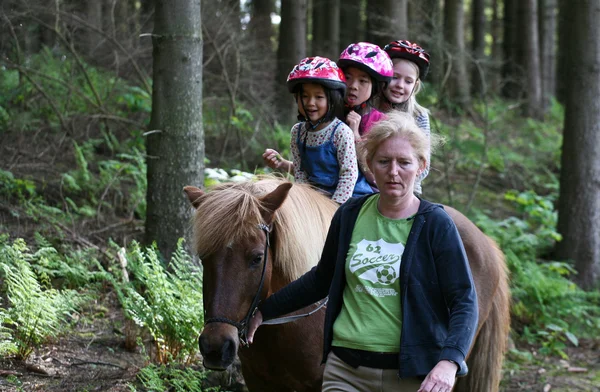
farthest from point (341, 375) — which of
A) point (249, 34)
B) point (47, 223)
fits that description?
point (249, 34)

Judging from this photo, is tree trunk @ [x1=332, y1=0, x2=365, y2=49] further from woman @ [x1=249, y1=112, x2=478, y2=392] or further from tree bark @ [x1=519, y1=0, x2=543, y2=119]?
woman @ [x1=249, y1=112, x2=478, y2=392]

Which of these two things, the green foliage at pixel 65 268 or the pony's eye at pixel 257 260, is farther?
the green foliage at pixel 65 268

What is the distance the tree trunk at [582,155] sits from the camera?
9680 millimetres

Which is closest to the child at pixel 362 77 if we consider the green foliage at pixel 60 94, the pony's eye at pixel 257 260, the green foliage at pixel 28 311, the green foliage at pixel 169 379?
the pony's eye at pixel 257 260

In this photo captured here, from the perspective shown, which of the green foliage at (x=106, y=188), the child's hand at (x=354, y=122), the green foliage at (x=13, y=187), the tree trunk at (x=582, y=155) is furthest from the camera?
the tree trunk at (x=582, y=155)

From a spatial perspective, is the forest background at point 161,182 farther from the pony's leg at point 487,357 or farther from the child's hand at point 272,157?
the pony's leg at point 487,357

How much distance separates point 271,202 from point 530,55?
739 inches

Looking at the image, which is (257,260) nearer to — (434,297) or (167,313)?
(434,297)

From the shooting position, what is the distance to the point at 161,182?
6242mm

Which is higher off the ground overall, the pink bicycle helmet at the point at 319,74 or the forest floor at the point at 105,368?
the pink bicycle helmet at the point at 319,74

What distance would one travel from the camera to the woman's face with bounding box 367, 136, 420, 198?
3000 millimetres

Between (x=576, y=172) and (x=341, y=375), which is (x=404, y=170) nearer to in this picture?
(x=341, y=375)

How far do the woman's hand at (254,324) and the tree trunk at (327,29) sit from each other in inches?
643

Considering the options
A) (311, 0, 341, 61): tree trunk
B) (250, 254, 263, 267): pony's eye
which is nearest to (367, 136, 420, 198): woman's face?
(250, 254, 263, 267): pony's eye
